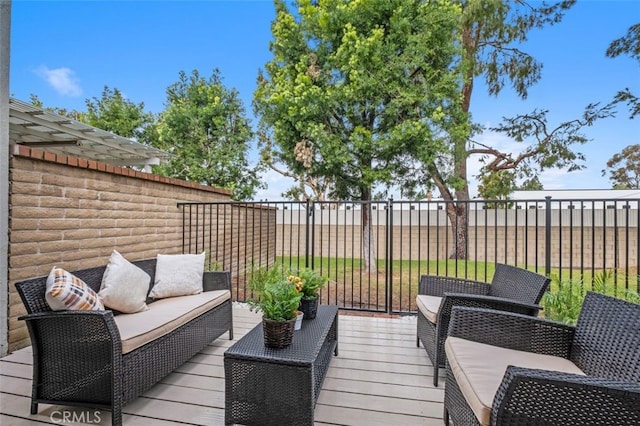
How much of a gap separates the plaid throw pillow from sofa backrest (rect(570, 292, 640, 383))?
2.85 meters

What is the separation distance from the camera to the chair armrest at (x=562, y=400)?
980 mm

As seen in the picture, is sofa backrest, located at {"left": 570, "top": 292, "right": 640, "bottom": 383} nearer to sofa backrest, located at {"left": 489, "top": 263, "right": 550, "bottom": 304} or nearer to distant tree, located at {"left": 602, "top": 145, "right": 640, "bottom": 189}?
sofa backrest, located at {"left": 489, "top": 263, "right": 550, "bottom": 304}

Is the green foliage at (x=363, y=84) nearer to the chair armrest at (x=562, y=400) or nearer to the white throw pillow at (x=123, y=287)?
the white throw pillow at (x=123, y=287)

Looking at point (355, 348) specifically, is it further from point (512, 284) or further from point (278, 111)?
point (278, 111)

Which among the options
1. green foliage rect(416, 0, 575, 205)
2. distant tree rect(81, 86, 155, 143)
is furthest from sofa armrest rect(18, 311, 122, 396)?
distant tree rect(81, 86, 155, 143)

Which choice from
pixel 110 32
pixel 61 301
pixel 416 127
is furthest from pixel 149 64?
pixel 61 301

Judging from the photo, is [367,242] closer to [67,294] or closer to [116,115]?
[67,294]

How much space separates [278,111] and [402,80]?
2.65m

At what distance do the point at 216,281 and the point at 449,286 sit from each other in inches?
87.4

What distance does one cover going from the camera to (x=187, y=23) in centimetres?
581

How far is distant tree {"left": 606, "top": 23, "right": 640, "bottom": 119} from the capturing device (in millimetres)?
6432

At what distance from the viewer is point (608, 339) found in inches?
59.7

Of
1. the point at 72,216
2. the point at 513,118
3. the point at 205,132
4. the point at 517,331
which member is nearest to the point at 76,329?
the point at 72,216

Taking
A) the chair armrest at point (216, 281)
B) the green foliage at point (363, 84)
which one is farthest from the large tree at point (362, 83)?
the chair armrest at point (216, 281)
